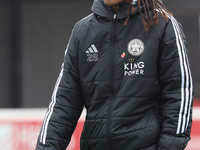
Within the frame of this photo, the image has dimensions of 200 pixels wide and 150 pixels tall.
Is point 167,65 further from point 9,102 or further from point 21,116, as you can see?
point 9,102

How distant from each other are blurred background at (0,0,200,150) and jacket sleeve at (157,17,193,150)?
4.60m

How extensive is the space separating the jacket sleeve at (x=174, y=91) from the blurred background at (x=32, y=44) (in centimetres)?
460

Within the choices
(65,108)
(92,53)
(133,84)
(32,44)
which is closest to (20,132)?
(32,44)

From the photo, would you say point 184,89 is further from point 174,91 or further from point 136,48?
point 136,48

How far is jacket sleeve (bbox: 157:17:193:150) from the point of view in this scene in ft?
7.20

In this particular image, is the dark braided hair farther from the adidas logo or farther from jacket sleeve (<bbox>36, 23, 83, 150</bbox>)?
jacket sleeve (<bbox>36, 23, 83, 150</bbox>)

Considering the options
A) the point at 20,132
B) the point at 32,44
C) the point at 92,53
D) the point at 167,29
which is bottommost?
the point at 20,132

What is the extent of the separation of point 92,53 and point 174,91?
1.39 feet

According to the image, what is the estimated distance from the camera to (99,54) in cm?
236

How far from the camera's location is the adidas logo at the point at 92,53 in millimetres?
2363

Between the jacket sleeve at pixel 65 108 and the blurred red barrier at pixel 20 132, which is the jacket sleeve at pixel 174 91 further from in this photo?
the blurred red barrier at pixel 20 132

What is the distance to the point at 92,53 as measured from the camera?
7.80 ft

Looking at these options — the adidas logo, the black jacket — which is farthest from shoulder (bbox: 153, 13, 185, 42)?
the adidas logo

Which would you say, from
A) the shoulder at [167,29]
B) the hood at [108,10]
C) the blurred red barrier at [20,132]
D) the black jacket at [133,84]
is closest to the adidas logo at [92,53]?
the black jacket at [133,84]
